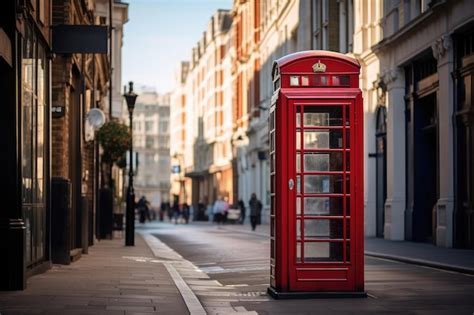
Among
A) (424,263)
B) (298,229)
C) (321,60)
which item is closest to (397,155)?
(424,263)

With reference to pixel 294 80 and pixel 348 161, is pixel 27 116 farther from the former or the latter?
pixel 348 161

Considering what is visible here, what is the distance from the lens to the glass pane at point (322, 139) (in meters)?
12.2

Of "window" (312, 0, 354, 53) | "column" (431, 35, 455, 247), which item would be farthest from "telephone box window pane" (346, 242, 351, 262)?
"window" (312, 0, 354, 53)

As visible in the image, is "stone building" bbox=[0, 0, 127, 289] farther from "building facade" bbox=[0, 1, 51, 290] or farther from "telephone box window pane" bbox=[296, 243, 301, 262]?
"telephone box window pane" bbox=[296, 243, 301, 262]

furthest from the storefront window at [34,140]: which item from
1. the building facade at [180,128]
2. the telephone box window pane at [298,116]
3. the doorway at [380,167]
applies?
the building facade at [180,128]

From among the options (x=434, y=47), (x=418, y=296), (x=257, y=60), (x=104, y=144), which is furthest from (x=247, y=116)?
(x=418, y=296)

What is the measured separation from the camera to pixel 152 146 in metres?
174

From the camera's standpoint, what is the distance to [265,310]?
36.6ft

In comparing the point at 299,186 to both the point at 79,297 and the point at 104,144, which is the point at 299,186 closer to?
the point at 79,297

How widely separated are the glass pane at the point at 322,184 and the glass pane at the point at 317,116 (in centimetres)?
59

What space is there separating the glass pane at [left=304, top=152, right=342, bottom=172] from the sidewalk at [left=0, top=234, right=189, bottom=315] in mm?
2072

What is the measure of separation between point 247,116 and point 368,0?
3693cm

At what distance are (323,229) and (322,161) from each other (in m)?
0.76

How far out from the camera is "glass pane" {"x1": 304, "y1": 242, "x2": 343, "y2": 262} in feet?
40.0
